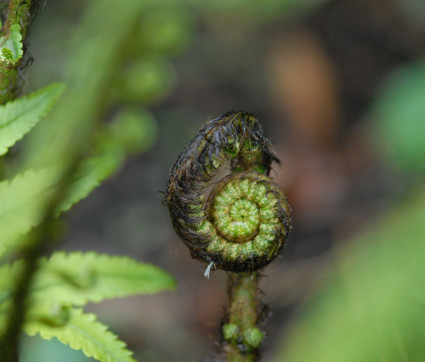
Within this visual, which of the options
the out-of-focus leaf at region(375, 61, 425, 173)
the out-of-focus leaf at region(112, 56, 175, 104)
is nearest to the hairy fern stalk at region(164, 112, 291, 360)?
the out-of-focus leaf at region(112, 56, 175, 104)

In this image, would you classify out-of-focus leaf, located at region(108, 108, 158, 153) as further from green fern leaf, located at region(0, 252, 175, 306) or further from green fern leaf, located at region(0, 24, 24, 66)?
green fern leaf, located at region(0, 24, 24, 66)

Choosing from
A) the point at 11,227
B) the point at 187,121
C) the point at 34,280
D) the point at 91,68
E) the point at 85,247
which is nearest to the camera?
the point at 11,227

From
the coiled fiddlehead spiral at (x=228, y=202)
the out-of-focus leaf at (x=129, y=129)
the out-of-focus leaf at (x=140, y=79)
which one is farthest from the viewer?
the out-of-focus leaf at (x=129, y=129)

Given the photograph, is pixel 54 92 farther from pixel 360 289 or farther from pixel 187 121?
pixel 187 121

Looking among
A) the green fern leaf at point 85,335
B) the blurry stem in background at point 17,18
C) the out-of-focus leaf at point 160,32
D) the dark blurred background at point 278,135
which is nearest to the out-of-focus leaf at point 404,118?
the dark blurred background at point 278,135

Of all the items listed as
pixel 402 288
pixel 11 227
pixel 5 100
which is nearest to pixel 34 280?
pixel 11 227

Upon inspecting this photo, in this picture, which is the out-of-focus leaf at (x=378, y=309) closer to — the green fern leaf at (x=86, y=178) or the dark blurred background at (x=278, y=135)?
the green fern leaf at (x=86, y=178)
